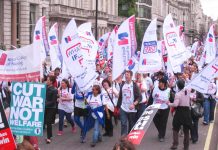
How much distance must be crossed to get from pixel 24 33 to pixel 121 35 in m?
25.6

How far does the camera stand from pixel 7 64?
7.66m

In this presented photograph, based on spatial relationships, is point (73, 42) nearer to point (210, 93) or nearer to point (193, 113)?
point (193, 113)

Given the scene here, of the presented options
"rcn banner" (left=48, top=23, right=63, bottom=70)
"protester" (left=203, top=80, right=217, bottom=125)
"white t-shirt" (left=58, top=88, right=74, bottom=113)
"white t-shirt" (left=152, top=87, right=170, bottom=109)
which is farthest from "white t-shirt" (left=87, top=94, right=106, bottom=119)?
"rcn banner" (left=48, top=23, right=63, bottom=70)

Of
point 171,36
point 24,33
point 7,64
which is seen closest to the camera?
point 7,64

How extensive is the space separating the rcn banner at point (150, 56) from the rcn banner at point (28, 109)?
6395 millimetres

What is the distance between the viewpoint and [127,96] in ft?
36.0

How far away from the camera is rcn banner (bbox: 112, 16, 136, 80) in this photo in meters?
11.8

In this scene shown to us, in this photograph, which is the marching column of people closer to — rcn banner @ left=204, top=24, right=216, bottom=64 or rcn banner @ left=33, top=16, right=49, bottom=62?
rcn banner @ left=33, top=16, right=49, bottom=62

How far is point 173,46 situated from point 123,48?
3.35 m

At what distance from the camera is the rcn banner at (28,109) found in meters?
6.97

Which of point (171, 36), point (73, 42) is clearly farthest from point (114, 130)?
point (171, 36)

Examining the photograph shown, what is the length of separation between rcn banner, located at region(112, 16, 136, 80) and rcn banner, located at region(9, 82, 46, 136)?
477 cm

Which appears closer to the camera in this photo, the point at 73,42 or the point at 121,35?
the point at 73,42

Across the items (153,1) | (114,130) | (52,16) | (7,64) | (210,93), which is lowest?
(114,130)
